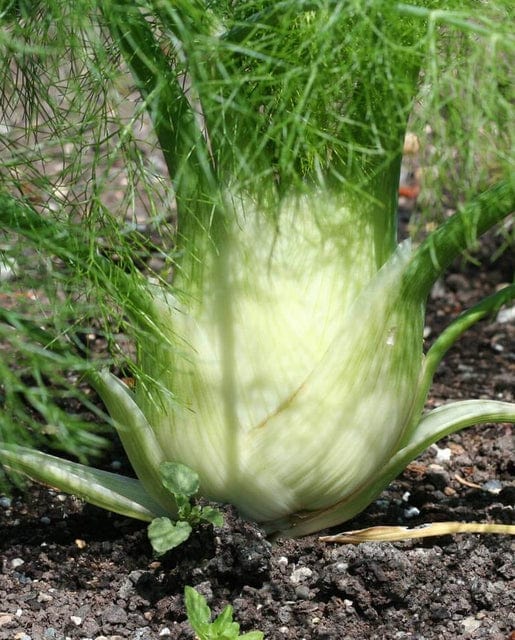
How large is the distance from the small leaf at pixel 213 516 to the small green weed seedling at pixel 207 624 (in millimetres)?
104

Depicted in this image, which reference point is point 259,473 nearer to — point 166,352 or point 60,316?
point 166,352

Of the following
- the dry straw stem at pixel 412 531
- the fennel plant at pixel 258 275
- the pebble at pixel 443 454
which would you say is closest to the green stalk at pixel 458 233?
the fennel plant at pixel 258 275

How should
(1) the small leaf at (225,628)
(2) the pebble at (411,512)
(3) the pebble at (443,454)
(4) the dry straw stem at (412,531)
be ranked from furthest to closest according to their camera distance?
1. (3) the pebble at (443,454)
2. (2) the pebble at (411,512)
3. (4) the dry straw stem at (412,531)
4. (1) the small leaf at (225,628)

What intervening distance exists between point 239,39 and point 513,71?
28cm

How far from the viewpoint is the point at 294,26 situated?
1003 mm

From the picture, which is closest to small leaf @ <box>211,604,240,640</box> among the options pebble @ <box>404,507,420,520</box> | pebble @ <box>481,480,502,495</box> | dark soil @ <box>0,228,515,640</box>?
dark soil @ <box>0,228,515,640</box>

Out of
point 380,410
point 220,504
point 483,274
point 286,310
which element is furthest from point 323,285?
point 483,274

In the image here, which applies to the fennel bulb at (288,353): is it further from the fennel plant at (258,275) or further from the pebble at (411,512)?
the pebble at (411,512)

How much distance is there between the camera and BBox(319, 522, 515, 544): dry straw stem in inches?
46.3

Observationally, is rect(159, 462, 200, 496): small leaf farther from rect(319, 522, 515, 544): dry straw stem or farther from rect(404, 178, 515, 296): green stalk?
rect(404, 178, 515, 296): green stalk

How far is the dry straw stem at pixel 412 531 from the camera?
3.86 feet

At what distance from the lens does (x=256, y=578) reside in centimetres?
112

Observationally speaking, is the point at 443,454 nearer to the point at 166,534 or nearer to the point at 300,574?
the point at 300,574

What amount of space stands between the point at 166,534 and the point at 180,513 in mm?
28
